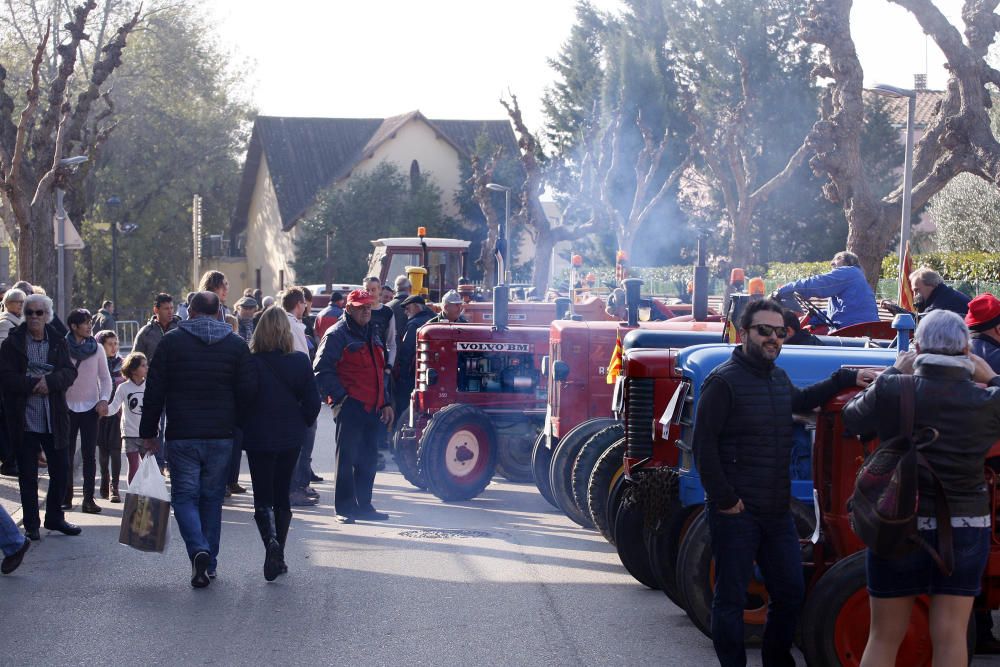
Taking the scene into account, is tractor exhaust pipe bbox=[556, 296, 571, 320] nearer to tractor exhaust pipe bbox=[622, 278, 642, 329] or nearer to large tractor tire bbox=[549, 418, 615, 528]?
tractor exhaust pipe bbox=[622, 278, 642, 329]

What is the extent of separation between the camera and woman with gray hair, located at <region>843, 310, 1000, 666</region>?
559cm

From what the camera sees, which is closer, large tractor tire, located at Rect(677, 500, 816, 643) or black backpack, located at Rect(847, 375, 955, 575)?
black backpack, located at Rect(847, 375, 955, 575)

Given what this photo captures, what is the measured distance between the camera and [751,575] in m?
6.30

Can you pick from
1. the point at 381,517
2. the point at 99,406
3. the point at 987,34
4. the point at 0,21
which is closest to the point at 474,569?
the point at 381,517

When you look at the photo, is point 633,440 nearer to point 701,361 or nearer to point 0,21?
point 701,361

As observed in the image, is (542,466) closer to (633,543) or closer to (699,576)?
(633,543)

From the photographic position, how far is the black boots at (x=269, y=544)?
934 centimetres

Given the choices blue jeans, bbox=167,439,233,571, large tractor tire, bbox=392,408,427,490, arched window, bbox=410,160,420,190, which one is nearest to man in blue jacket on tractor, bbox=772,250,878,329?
large tractor tire, bbox=392,408,427,490

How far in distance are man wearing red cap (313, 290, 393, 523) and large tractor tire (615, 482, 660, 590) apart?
11.0 feet

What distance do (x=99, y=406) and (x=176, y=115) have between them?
4536 centimetres

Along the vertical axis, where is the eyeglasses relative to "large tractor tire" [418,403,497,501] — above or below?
above

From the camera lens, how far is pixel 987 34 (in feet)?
72.0

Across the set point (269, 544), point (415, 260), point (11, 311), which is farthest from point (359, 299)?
point (415, 260)

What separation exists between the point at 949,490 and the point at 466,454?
319 inches
